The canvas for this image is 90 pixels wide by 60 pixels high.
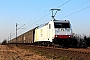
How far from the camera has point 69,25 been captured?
98.0 feet

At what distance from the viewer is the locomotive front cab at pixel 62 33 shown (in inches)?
1148

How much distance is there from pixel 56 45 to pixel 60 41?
188 centimetres

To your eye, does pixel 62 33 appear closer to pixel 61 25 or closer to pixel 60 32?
pixel 60 32

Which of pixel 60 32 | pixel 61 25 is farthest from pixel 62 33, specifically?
pixel 61 25

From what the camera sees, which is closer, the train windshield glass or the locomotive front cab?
the locomotive front cab

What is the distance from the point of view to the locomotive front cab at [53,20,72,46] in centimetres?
2917

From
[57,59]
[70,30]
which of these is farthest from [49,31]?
[57,59]

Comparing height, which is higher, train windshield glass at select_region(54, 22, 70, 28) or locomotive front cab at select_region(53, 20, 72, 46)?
train windshield glass at select_region(54, 22, 70, 28)

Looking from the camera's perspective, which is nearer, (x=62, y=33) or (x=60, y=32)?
(x=62, y=33)

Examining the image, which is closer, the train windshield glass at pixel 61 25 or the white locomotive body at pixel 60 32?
the white locomotive body at pixel 60 32

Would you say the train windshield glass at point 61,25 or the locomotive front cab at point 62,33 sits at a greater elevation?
the train windshield glass at point 61,25

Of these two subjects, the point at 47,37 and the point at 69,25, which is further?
the point at 47,37

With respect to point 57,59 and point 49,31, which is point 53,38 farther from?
point 57,59

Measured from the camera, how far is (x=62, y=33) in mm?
29172
